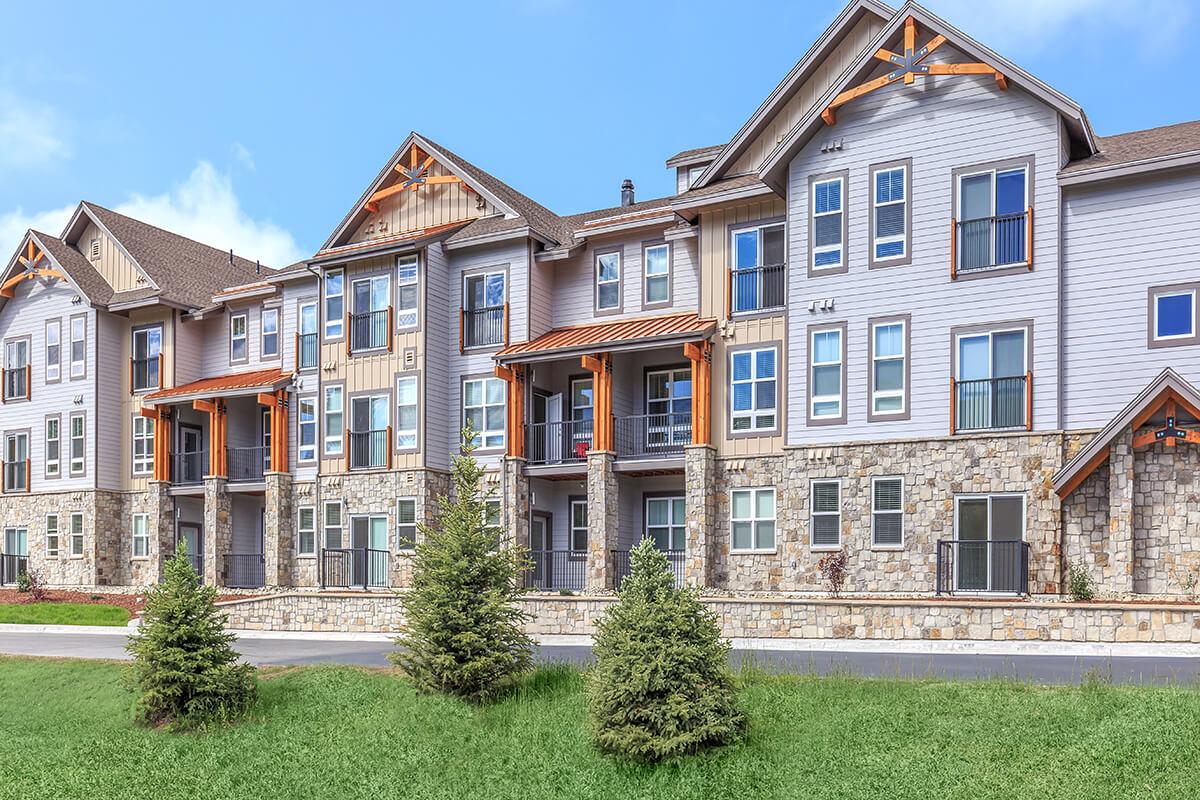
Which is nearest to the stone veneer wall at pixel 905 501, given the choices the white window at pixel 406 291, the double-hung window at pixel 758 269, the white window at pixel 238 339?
the double-hung window at pixel 758 269

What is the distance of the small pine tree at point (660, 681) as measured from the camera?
13.2m

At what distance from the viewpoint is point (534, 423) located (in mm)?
30594

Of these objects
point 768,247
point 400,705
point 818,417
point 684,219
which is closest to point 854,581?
point 818,417

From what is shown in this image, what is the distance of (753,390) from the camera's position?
2722 centimetres

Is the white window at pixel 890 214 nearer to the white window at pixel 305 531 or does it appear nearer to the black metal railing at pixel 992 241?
the black metal railing at pixel 992 241

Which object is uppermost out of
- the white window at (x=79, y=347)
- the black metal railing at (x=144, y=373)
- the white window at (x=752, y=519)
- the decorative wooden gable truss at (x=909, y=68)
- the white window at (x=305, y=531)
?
the decorative wooden gable truss at (x=909, y=68)

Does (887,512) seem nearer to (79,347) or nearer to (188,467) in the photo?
(188,467)

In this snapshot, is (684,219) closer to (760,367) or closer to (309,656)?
(760,367)

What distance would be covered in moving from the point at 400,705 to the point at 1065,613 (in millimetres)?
10670

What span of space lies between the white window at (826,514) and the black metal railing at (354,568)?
38.3ft

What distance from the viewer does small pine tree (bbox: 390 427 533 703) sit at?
15945mm

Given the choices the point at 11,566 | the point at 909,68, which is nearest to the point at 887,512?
the point at 909,68

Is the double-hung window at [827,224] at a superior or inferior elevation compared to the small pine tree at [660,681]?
superior

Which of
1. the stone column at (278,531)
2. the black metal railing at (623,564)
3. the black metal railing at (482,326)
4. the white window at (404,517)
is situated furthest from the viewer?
the stone column at (278,531)
